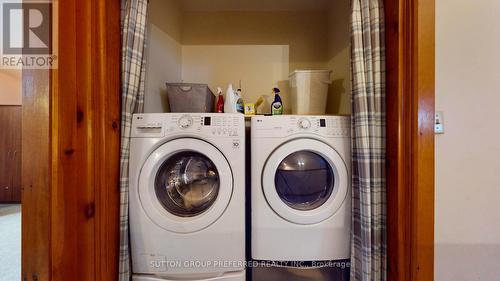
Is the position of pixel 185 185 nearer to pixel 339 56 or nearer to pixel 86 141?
pixel 86 141

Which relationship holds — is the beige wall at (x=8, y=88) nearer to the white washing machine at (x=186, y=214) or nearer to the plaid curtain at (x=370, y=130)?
the white washing machine at (x=186, y=214)

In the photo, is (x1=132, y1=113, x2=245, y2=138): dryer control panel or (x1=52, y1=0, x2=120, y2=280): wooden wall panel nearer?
(x1=52, y1=0, x2=120, y2=280): wooden wall panel

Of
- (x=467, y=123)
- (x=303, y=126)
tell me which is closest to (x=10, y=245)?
(x=303, y=126)

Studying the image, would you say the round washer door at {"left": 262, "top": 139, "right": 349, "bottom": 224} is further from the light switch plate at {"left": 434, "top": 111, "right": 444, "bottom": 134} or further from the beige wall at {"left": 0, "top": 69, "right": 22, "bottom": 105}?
the beige wall at {"left": 0, "top": 69, "right": 22, "bottom": 105}

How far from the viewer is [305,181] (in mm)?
1003

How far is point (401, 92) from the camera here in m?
0.78

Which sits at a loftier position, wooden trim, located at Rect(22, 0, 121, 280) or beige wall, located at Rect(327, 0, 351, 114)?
beige wall, located at Rect(327, 0, 351, 114)

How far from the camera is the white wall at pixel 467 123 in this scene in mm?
858

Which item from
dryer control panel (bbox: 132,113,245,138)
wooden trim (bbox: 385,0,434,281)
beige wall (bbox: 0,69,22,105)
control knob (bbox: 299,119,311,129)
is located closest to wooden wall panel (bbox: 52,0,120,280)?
dryer control panel (bbox: 132,113,245,138)

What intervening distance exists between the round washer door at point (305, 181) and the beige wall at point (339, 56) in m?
0.47

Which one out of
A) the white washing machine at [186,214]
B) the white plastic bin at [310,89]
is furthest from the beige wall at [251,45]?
the white washing machine at [186,214]

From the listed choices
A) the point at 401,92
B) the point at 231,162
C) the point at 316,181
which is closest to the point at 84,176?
the point at 231,162

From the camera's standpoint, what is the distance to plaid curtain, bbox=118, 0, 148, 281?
0.90 metres

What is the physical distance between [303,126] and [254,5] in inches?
49.2
